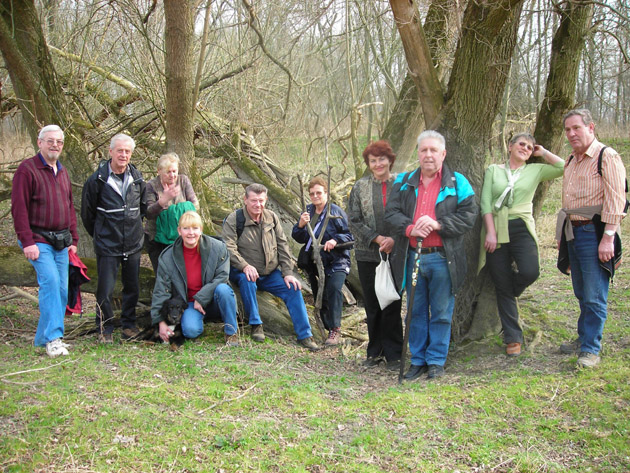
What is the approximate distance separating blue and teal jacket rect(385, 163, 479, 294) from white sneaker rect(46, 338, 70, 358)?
2926mm

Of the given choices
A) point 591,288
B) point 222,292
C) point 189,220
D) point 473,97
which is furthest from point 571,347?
point 189,220

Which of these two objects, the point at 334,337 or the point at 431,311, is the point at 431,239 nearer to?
the point at 431,311

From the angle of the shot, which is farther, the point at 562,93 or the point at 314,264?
the point at 314,264

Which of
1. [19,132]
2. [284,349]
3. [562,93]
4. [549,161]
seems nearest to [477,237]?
[549,161]

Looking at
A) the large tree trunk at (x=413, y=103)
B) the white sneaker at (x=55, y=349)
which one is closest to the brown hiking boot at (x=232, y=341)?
the white sneaker at (x=55, y=349)

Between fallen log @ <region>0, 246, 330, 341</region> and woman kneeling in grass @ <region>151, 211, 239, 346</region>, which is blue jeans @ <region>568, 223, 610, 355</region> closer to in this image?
fallen log @ <region>0, 246, 330, 341</region>

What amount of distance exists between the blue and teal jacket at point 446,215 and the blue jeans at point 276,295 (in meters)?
1.32

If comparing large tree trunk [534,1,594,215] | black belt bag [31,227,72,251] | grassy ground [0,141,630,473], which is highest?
large tree trunk [534,1,594,215]

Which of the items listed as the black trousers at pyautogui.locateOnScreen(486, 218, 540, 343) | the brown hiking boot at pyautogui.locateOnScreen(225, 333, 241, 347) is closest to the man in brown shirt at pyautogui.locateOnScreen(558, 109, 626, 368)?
the black trousers at pyautogui.locateOnScreen(486, 218, 540, 343)

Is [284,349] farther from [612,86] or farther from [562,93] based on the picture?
[612,86]

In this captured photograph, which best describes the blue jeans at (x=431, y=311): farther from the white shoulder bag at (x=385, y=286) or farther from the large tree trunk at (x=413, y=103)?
the large tree trunk at (x=413, y=103)

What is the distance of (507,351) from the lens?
16.6 ft

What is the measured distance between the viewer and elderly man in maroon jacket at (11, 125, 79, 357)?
484 centimetres

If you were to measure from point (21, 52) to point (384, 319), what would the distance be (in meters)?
5.00
